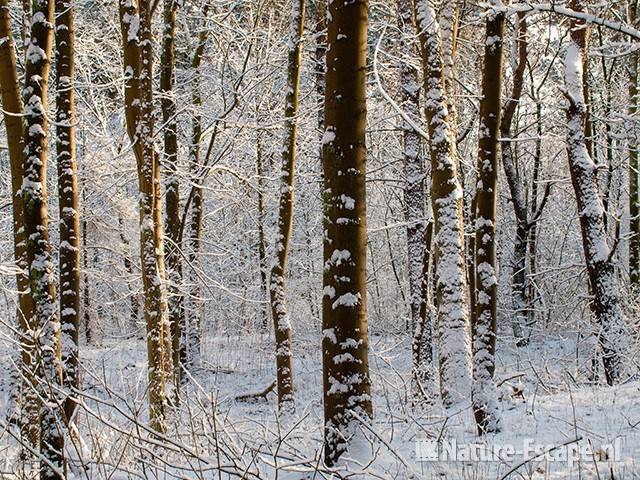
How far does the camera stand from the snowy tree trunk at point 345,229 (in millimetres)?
3916

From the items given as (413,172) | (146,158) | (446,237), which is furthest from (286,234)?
(446,237)

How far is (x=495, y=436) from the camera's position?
5.11 m

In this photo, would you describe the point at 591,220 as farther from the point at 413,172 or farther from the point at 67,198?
the point at 67,198

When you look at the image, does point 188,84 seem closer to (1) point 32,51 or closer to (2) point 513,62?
(2) point 513,62

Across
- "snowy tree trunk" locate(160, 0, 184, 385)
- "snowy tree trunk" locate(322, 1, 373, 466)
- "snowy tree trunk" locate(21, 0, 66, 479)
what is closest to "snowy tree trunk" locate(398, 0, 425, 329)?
"snowy tree trunk" locate(160, 0, 184, 385)

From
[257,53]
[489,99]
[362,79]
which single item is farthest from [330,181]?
[257,53]

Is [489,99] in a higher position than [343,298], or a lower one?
higher

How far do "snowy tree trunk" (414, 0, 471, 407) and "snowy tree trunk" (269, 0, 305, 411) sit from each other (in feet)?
13.3

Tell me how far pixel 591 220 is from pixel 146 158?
681 cm

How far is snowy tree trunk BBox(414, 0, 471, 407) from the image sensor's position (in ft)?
20.2

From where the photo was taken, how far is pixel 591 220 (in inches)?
379

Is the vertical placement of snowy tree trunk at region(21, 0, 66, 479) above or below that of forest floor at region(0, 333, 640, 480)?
above

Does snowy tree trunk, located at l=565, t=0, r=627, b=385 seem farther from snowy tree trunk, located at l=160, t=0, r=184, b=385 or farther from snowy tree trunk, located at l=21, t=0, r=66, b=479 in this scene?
snowy tree trunk, located at l=21, t=0, r=66, b=479

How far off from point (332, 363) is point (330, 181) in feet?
3.88
